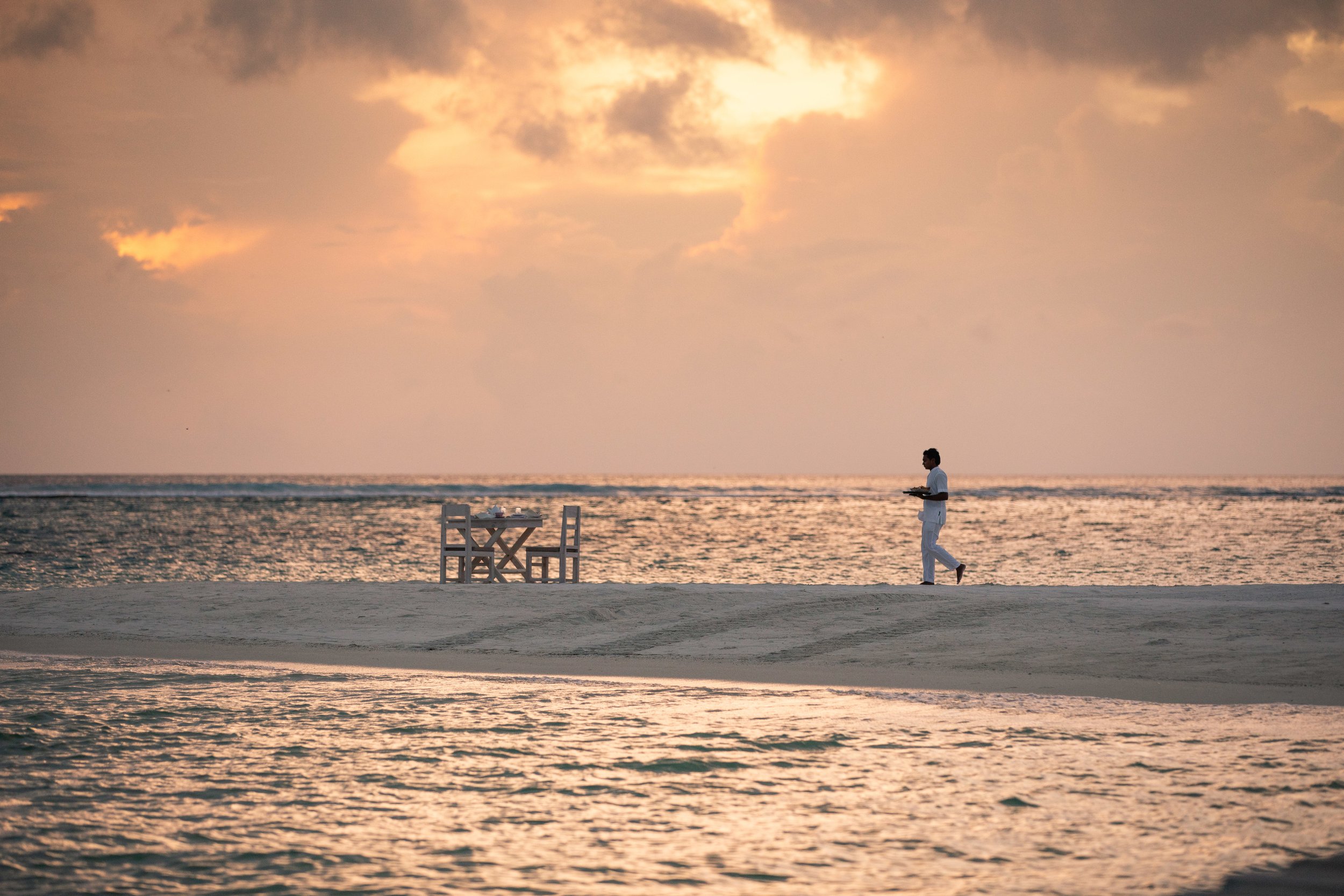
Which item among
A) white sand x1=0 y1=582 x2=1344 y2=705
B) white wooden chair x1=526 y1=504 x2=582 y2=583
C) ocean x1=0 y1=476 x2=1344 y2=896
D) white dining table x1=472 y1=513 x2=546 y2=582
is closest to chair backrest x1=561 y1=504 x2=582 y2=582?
white wooden chair x1=526 y1=504 x2=582 y2=583

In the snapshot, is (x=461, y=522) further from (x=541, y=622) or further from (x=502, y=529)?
(x=541, y=622)

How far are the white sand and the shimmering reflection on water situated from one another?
1456 millimetres

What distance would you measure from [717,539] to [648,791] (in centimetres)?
3682

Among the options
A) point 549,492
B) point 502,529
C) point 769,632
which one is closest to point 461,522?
point 502,529

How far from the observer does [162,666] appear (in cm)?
1194

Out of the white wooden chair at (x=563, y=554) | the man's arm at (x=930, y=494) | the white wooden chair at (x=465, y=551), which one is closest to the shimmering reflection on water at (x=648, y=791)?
the man's arm at (x=930, y=494)

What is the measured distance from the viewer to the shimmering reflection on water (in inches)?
211

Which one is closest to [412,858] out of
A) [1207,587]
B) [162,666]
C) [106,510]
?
[162,666]

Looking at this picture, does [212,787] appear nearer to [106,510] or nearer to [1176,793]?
[1176,793]

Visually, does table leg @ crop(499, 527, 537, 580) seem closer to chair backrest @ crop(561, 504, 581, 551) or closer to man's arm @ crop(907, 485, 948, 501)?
chair backrest @ crop(561, 504, 581, 551)

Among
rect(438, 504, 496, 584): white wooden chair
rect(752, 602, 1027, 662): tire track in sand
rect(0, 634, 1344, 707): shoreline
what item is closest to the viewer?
rect(0, 634, 1344, 707): shoreline

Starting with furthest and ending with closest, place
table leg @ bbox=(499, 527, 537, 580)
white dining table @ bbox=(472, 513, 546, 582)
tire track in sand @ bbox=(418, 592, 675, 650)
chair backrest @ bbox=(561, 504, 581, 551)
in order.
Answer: chair backrest @ bbox=(561, 504, 581, 551) < table leg @ bbox=(499, 527, 537, 580) < white dining table @ bbox=(472, 513, 546, 582) < tire track in sand @ bbox=(418, 592, 675, 650)

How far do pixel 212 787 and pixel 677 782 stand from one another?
294 centimetres

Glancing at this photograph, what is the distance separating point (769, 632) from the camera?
536 inches
